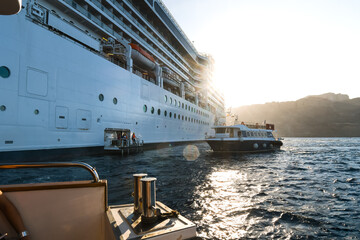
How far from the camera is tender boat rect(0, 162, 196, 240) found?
200 cm

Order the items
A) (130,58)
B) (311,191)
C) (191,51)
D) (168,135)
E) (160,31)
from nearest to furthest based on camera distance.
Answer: (311,191) → (130,58) → (168,135) → (160,31) → (191,51)

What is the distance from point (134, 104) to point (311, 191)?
1525 centimetres

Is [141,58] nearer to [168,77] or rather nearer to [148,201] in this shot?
[168,77]

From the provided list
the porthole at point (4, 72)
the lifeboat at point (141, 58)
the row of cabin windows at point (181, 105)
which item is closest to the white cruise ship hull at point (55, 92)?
the porthole at point (4, 72)

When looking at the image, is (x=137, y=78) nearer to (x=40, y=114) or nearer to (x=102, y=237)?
(x=40, y=114)

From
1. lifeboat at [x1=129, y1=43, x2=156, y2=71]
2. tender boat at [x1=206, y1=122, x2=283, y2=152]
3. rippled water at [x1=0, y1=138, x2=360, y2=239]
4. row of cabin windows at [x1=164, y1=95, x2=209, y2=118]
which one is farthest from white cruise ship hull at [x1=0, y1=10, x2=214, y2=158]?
tender boat at [x1=206, y1=122, x2=283, y2=152]

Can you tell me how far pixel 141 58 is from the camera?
20750 millimetres

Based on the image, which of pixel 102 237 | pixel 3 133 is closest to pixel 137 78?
pixel 3 133

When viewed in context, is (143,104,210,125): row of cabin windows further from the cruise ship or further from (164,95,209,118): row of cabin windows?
(164,95,209,118): row of cabin windows

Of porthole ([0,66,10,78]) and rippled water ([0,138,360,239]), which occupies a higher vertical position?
porthole ([0,66,10,78])

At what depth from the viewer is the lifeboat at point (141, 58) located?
19891 mm

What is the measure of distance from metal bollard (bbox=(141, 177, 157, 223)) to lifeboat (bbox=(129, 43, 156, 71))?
19517 millimetres

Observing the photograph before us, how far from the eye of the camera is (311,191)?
778cm

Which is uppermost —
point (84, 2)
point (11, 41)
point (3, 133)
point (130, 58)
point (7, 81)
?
point (84, 2)
